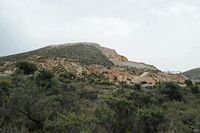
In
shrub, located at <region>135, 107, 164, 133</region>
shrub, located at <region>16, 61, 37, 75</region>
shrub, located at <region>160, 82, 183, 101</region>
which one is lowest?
shrub, located at <region>135, 107, 164, 133</region>

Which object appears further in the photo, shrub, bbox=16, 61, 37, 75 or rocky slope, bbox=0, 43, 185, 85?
rocky slope, bbox=0, 43, 185, 85

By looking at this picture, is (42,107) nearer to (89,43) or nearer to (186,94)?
(186,94)

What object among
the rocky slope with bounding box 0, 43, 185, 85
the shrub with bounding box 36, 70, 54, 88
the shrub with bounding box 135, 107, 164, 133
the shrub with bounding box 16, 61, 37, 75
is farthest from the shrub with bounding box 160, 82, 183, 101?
the shrub with bounding box 16, 61, 37, 75

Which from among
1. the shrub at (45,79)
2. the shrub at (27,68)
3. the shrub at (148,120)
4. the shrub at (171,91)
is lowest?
the shrub at (148,120)

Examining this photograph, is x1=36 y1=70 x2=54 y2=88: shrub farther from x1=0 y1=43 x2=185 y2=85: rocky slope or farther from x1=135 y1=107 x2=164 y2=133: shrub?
x1=135 y1=107 x2=164 y2=133: shrub

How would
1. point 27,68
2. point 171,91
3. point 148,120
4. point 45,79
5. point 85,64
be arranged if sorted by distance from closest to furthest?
point 148,120 → point 171,91 → point 45,79 → point 27,68 → point 85,64

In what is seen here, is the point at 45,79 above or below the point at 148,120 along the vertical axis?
above

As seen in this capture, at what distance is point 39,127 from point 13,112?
1718 mm

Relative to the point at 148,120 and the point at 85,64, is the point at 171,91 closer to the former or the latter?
the point at 148,120

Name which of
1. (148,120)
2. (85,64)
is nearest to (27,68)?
(85,64)

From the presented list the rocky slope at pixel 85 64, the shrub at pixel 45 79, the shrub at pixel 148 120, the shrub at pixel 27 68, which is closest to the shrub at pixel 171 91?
the shrub at pixel 45 79

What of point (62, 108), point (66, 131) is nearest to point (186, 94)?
point (62, 108)

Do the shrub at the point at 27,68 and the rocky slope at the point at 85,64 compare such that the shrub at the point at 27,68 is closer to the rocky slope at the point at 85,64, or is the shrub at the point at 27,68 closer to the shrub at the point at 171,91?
the rocky slope at the point at 85,64

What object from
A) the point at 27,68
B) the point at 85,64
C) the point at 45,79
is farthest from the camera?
the point at 85,64
